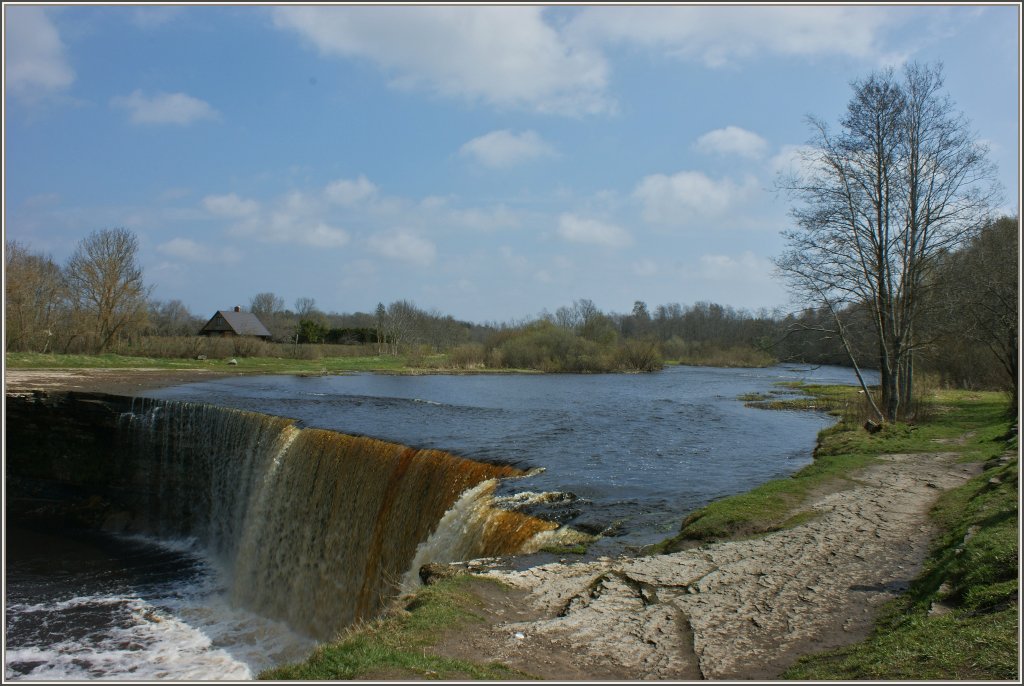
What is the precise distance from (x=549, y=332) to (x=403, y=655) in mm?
54694

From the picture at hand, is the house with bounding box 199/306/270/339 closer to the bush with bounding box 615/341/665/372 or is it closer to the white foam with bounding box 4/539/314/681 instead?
the bush with bounding box 615/341/665/372

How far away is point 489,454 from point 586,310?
55089 millimetres

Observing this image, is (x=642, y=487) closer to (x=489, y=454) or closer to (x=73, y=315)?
(x=489, y=454)

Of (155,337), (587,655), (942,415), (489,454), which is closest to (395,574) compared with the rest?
(489,454)

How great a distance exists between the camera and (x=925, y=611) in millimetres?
5133

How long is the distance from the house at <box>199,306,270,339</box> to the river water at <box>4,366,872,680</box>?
128ft

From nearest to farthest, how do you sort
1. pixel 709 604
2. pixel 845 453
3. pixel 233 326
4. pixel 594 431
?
pixel 709 604 → pixel 845 453 → pixel 594 431 → pixel 233 326

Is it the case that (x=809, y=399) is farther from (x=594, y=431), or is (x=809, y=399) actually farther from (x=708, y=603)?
(x=708, y=603)

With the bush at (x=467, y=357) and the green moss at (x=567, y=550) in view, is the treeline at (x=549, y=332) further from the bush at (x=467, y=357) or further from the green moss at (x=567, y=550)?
the green moss at (x=567, y=550)

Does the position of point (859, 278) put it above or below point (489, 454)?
above

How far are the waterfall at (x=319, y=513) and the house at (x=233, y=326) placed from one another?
46.2m

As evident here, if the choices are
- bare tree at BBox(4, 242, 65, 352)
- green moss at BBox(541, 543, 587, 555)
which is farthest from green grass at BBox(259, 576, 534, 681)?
bare tree at BBox(4, 242, 65, 352)

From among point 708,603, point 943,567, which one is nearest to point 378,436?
point 708,603

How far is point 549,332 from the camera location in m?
59.2
